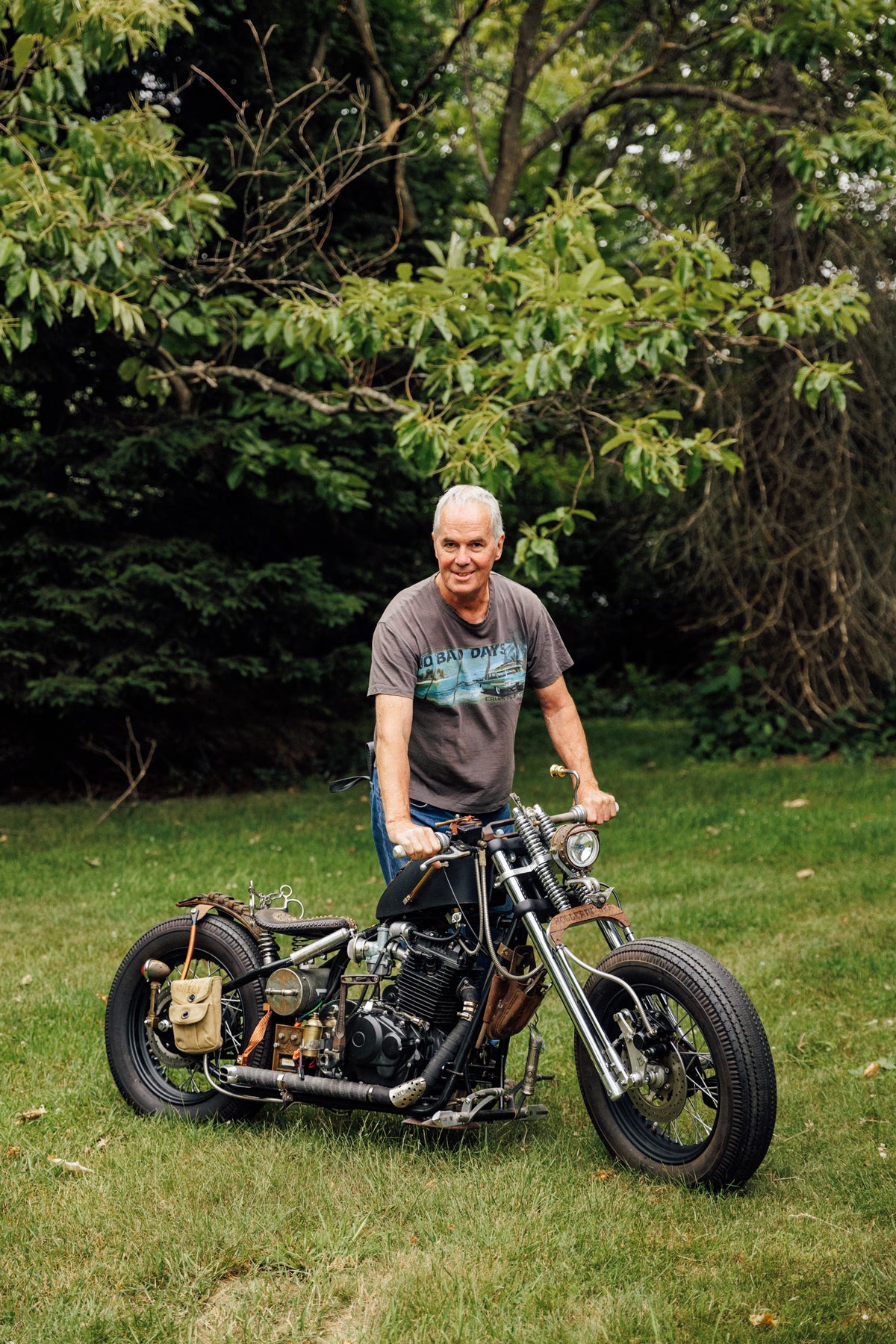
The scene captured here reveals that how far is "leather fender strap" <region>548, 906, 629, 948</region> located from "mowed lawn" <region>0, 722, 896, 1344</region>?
A: 2.15 feet

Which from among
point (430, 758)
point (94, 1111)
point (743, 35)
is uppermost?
point (743, 35)

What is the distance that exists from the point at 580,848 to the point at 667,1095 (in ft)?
2.25

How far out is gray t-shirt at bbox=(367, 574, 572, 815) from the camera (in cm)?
388

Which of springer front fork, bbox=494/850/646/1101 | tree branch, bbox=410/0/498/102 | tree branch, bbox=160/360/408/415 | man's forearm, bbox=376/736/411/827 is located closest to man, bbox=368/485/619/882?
man's forearm, bbox=376/736/411/827

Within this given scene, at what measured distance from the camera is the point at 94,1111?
13.8 ft

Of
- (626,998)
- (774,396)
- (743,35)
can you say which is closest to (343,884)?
(626,998)

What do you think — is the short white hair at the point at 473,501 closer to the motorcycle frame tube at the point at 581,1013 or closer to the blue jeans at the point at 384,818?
the blue jeans at the point at 384,818

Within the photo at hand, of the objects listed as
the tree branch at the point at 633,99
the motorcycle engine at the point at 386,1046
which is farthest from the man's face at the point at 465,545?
the tree branch at the point at 633,99

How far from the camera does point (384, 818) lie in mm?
3912

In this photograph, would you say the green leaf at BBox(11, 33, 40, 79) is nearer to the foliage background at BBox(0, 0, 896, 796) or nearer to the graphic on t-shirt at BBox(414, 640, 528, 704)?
the foliage background at BBox(0, 0, 896, 796)

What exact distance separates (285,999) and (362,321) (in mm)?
4448

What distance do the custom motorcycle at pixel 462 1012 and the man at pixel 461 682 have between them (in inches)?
9.9

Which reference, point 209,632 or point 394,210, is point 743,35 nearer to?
point 394,210

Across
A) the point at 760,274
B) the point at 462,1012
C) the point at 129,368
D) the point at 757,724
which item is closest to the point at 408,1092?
the point at 462,1012
